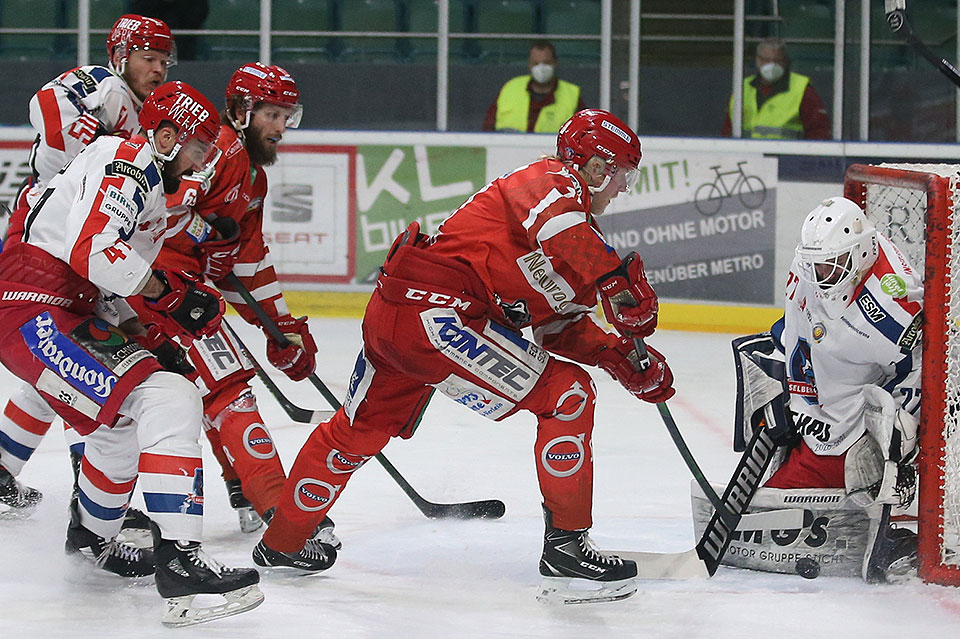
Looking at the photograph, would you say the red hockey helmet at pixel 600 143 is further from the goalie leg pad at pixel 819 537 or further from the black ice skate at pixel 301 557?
the black ice skate at pixel 301 557

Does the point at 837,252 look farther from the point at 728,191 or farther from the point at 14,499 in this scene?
the point at 728,191

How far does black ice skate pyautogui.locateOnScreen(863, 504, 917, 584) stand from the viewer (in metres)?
2.88

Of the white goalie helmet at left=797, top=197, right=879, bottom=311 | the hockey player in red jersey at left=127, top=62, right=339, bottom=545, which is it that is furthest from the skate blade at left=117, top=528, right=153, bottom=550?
the white goalie helmet at left=797, top=197, right=879, bottom=311

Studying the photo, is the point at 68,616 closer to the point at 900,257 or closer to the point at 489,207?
the point at 489,207

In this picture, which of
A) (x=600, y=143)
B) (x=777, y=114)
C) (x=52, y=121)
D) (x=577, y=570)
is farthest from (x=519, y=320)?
(x=777, y=114)

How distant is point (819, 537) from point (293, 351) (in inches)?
54.0

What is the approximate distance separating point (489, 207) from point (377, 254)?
3.91 metres

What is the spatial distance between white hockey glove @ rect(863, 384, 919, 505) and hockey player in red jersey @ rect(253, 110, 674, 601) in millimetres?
562

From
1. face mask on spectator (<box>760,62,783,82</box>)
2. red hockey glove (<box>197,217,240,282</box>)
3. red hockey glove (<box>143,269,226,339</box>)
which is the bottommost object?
red hockey glove (<box>143,269,226,339</box>)

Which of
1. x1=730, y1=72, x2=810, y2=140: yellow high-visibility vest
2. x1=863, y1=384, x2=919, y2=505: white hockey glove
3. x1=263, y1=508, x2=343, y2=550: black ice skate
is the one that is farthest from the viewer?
x1=730, y1=72, x2=810, y2=140: yellow high-visibility vest

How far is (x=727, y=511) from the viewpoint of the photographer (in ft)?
9.83

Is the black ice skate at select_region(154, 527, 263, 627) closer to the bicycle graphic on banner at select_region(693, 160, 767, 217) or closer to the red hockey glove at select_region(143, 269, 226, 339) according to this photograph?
the red hockey glove at select_region(143, 269, 226, 339)

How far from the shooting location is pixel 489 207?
281 cm

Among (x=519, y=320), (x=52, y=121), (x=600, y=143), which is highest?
(x=52, y=121)
